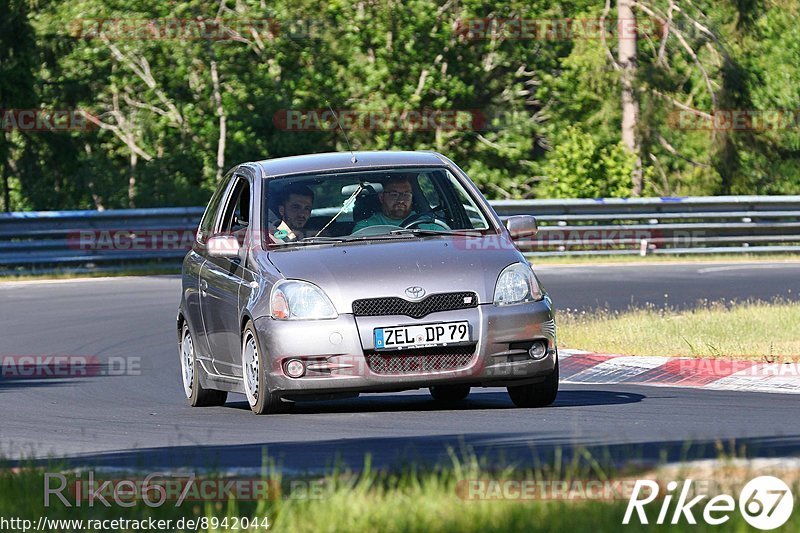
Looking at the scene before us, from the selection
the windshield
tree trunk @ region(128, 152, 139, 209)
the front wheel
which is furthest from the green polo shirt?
tree trunk @ region(128, 152, 139, 209)

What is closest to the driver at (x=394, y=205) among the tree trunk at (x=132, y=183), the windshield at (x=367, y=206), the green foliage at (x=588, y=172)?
the windshield at (x=367, y=206)

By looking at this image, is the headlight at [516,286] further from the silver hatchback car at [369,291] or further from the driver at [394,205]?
the driver at [394,205]

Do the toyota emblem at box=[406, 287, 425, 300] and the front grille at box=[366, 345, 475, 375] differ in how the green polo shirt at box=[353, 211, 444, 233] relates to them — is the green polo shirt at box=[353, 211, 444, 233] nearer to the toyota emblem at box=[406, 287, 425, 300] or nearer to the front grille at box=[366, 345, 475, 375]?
the toyota emblem at box=[406, 287, 425, 300]

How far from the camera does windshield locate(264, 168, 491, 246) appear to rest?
10453 mm

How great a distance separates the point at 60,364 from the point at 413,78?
25.5m

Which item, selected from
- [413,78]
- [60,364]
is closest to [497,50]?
[413,78]

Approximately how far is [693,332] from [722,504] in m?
8.96

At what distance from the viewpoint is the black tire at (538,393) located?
10047 mm

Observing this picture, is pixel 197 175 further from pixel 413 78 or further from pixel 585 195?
pixel 585 195

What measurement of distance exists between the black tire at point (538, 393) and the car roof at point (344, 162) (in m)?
1.75

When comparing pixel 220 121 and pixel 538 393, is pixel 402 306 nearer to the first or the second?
pixel 538 393

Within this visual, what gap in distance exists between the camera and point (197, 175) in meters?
39.3

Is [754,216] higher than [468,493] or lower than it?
lower

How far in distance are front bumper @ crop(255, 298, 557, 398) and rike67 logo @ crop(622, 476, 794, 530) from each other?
379cm
